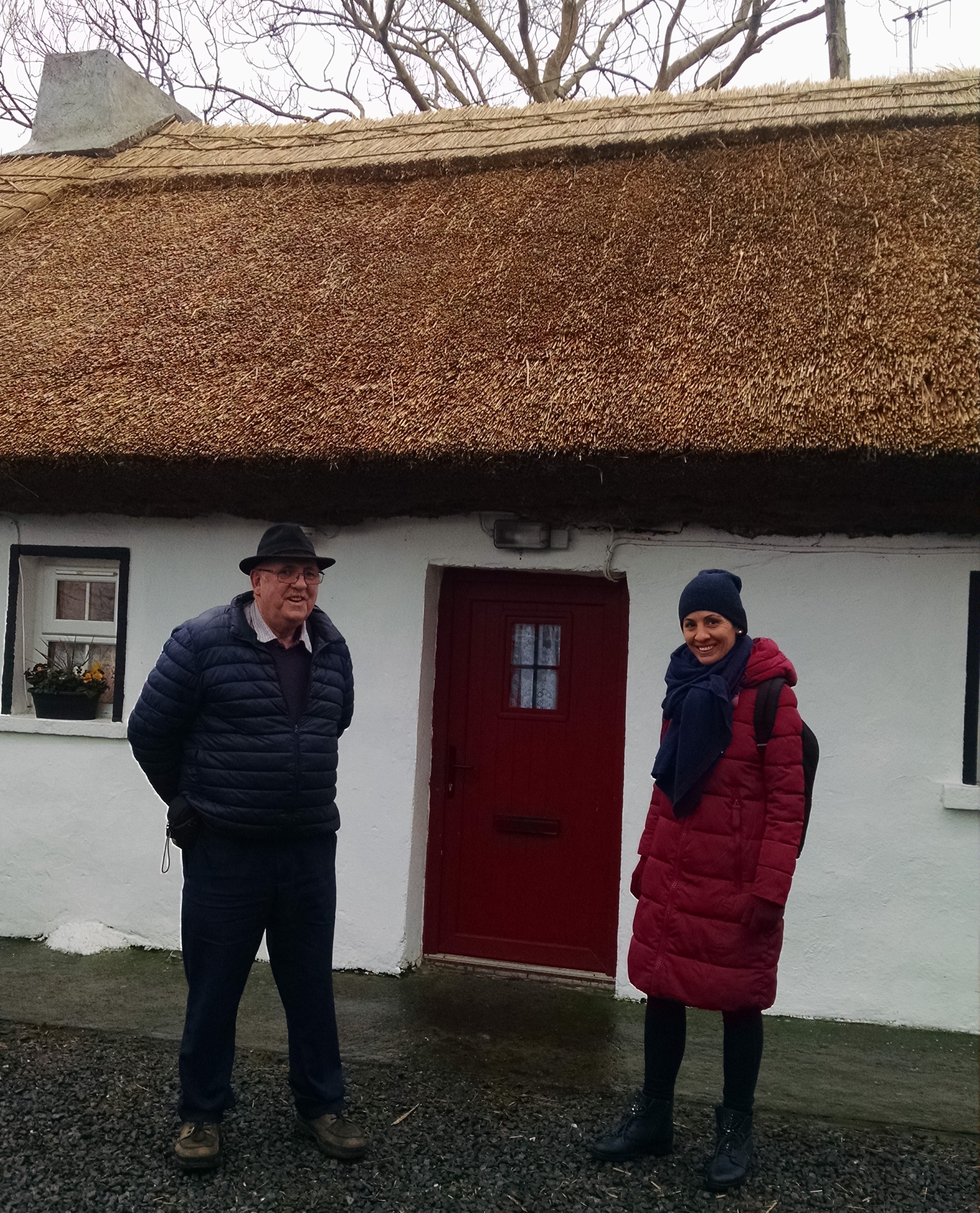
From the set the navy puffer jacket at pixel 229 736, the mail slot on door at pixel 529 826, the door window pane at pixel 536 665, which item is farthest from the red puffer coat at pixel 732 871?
the door window pane at pixel 536 665

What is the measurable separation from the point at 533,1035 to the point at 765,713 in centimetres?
195

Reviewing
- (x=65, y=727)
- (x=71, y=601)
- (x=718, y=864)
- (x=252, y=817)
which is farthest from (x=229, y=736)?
(x=71, y=601)

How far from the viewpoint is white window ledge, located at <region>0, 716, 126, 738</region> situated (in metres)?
4.88

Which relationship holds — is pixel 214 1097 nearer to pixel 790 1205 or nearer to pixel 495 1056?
pixel 495 1056

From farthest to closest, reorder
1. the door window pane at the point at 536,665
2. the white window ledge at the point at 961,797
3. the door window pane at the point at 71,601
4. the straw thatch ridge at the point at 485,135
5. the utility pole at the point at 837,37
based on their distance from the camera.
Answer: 1. the utility pole at the point at 837,37
2. the straw thatch ridge at the point at 485,135
3. the door window pane at the point at 71,601
4. the door window pane at the point at 536,665
5. the white window ledge at the point at 961,797

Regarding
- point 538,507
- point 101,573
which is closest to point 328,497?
point 538,507

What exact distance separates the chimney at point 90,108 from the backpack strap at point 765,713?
21.3 ft

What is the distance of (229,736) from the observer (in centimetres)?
283

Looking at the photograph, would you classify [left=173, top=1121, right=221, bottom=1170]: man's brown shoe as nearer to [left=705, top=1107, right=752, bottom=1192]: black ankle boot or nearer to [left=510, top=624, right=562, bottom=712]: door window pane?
[left=705, top=1107, right=752, bottom=1192]: black ankle boot

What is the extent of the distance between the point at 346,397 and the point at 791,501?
1.98 m

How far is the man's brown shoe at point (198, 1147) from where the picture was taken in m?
2.78

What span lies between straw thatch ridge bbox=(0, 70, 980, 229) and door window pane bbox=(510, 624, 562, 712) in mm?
2880

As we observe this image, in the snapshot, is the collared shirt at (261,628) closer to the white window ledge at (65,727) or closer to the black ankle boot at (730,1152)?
the black ankle boot at (730,1152)

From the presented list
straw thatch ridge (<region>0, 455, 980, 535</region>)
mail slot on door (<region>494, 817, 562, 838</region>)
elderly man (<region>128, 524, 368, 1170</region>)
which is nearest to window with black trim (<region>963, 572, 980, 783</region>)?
straw thatch ridge (<region>0, 455, 980, 535</region>)
